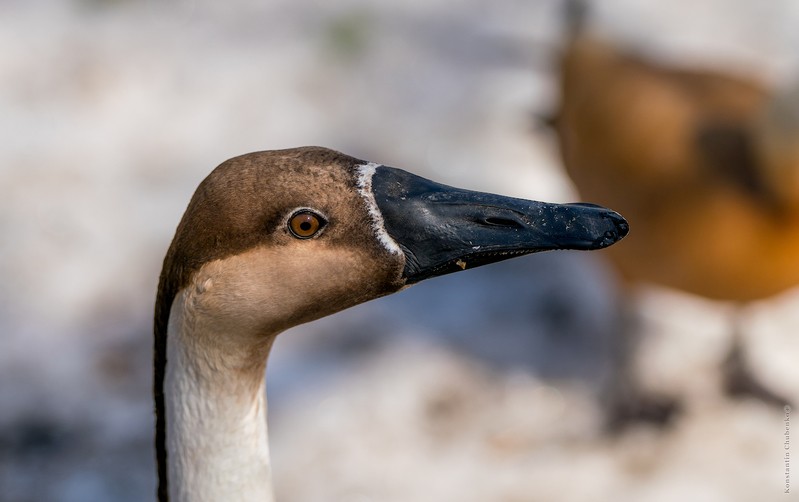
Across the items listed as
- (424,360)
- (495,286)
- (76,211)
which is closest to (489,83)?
(495,286)

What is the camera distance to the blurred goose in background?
296 cm

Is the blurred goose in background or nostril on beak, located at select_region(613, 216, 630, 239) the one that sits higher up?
the blurred goose in background

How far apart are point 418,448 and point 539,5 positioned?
273cm

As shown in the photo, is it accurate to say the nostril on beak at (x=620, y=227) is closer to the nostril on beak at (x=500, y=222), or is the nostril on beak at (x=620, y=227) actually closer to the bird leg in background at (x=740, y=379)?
the nostril on beak at (x=500, y=222)

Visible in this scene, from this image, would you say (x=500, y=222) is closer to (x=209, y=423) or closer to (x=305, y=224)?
(x=305, y=224)

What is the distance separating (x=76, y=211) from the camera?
4.20 metres

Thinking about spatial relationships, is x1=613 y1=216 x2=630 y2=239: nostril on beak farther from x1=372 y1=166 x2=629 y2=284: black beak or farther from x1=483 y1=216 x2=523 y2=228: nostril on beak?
x1=483 y1=216 x2=523 y2=228: nostril on beak

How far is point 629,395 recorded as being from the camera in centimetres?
353

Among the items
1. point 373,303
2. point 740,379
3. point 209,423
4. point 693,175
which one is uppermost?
point 373,303

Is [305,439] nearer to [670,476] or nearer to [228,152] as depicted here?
[670,476]

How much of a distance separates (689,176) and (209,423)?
Answer: 189 centimetres

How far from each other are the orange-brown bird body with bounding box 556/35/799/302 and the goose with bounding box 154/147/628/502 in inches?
58.9

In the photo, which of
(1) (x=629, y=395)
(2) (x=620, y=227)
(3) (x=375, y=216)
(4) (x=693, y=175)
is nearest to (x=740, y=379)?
(1) (x=629, y=395)

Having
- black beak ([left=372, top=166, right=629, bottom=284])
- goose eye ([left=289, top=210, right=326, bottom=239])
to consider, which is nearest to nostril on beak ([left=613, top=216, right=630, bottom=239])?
black beak ([left=372, top=166, right=629, bottom=284])
